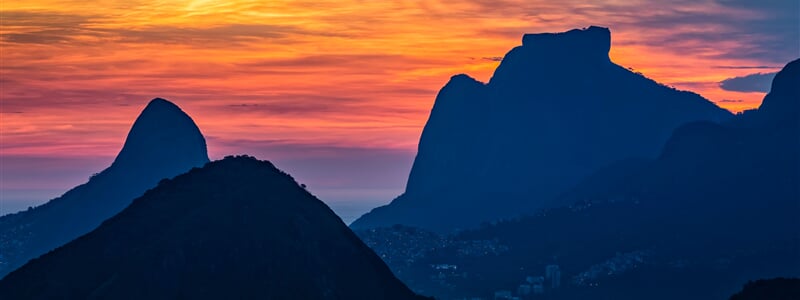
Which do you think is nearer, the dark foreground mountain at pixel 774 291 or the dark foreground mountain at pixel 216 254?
the dark foreground mountain at pixel 774 291

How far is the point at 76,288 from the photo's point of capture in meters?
130

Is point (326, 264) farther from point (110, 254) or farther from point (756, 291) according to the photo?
point (756, 291)

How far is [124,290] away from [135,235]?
12.1 metres

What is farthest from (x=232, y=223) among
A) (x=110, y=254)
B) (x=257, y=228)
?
(x=110, y=254)

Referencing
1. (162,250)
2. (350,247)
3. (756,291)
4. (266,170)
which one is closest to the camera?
(756,291)

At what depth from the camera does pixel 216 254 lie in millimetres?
132125

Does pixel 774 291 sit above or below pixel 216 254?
below

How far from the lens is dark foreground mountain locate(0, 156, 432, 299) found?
129 m

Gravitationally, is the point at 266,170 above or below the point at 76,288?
above

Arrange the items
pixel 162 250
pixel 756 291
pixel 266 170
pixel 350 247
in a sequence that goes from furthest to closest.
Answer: pixel 266 170, pixel 350 247, pixel 162 250, pixel 756 291

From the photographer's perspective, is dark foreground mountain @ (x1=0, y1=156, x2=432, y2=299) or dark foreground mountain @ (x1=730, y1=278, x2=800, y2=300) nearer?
dark foreground mountain @ (x1=730, y1=278, x2=800, y2=300)

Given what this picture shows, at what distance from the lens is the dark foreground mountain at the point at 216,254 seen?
12912 centimetres

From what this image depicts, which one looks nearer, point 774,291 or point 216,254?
point 774,291

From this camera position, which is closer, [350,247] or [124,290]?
[124,290]
